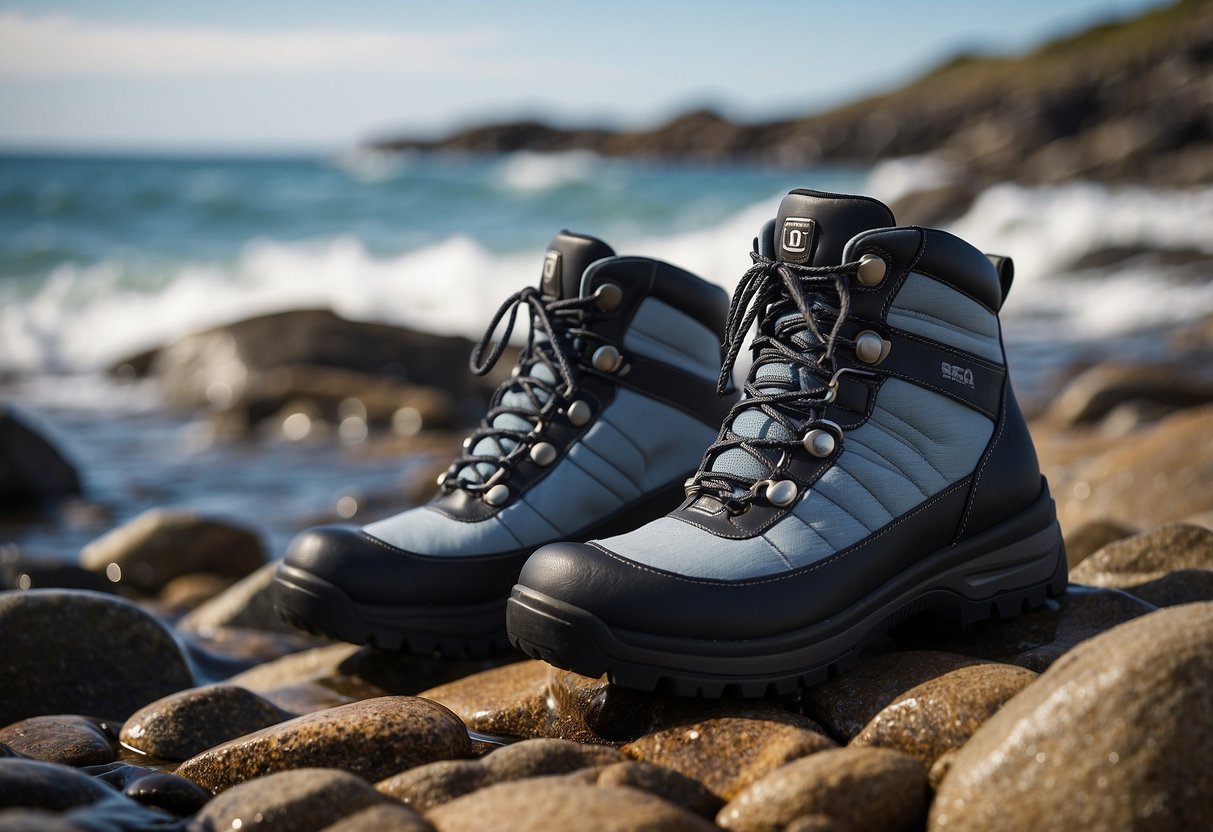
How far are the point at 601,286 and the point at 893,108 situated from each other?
2581 inches

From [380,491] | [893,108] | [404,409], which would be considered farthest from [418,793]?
[893,108]

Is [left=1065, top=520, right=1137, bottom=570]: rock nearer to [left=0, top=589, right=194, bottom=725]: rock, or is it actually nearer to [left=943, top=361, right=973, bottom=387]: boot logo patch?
[left=943, top=361, right=973, bottom=387]: boot logo patch

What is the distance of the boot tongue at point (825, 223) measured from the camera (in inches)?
85.7

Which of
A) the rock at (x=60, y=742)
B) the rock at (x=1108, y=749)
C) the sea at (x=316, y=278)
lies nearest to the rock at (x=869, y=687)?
the rock at (x=1108, y=749)

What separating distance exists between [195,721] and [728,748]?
1.04 metres

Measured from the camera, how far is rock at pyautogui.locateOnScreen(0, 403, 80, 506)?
6262mm

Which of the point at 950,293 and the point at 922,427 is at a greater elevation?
the point at 950,293

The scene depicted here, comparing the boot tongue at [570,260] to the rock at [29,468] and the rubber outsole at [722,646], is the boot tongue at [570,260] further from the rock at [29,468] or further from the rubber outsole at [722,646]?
the rock at [29,468]

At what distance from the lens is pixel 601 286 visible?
8.35ft

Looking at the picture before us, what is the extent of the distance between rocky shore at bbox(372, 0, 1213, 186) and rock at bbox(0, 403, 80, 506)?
2570cm

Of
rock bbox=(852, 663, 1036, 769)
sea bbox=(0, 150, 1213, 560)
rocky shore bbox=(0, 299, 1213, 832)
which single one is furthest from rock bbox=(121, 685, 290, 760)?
sea bbox=(0, 150, 1213, 560)

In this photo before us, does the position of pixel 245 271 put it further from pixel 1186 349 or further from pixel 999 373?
pixel 999 373

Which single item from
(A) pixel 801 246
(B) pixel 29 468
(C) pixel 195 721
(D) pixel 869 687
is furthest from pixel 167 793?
(B) pixel 29 468

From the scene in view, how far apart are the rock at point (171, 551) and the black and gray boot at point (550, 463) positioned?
97.3 inches
